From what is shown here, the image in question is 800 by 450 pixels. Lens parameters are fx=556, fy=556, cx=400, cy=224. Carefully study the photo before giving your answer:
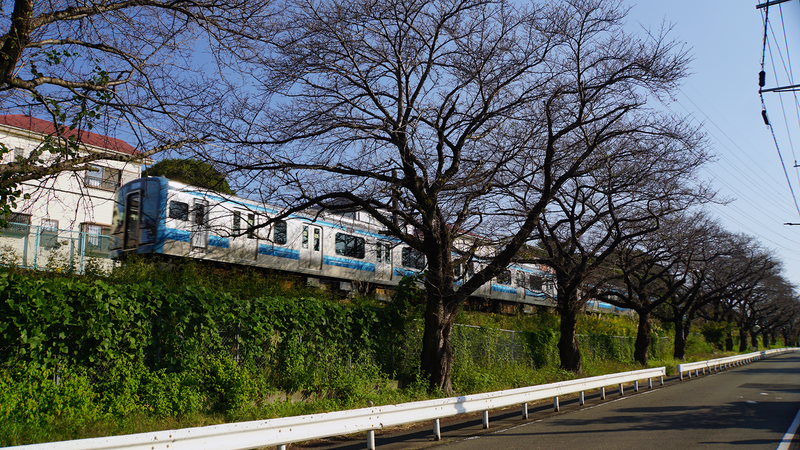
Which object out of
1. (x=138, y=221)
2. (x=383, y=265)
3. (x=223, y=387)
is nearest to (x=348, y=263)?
(x=383, y=265)

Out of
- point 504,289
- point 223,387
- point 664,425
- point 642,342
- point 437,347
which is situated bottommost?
point 664,425

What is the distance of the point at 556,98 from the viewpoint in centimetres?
1213

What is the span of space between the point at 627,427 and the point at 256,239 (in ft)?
38.5

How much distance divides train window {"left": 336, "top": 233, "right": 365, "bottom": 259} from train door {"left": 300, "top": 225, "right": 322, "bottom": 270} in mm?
985

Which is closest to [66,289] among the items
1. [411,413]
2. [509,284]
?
[411,413]

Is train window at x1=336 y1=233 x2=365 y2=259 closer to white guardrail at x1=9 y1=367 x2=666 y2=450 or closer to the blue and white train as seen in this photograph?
the blue and white train

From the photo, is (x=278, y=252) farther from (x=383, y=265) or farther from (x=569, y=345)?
(x=569, y=345)

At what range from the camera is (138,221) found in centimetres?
1608

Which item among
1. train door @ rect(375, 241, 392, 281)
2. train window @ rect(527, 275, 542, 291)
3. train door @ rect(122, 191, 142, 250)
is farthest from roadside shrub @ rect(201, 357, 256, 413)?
train window @ rect(527, 275, 542, 291)

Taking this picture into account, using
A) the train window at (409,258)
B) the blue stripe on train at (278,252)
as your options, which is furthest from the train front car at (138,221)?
the train window at (409,258)

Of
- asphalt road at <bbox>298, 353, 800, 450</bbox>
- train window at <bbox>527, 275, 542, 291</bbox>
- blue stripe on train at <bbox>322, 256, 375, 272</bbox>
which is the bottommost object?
asphalt road at <bbox>298, 353, 800, 450</bbox>

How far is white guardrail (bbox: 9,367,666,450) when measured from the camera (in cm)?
514

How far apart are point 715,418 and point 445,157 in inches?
300

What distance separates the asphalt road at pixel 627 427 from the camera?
823 centimetres
